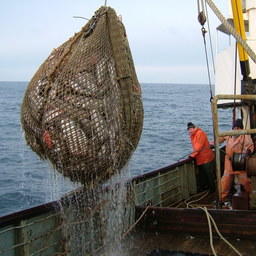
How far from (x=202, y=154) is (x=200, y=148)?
155 millimetres

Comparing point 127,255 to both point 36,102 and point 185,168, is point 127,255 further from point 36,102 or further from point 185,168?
point 185,168

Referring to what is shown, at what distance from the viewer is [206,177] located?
880 cm

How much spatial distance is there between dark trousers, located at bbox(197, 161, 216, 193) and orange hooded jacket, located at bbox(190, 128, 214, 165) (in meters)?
0.11

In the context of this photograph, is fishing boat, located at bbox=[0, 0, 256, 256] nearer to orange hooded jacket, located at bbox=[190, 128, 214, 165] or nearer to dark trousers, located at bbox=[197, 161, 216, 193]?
orange hooded jacket, located at bbox=[190, 128, 214, 165]

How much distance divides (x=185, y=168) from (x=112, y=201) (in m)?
3.32

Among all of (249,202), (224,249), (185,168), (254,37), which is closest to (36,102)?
(224,249)

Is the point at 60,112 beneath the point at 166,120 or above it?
above

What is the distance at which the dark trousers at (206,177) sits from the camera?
28.5 feet

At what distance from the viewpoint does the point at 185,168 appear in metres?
8.48

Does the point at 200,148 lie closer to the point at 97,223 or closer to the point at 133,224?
the point at 133,224

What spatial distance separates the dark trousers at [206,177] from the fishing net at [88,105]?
5.30m

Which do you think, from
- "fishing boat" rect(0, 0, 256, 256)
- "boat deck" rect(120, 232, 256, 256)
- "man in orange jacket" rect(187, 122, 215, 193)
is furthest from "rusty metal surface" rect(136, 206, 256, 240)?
"man in orange jacket" rect(187, 122, 215, 193)

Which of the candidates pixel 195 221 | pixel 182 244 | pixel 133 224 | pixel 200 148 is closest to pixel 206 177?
pixel 200 148

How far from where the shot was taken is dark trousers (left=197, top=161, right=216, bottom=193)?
8.68 meters
